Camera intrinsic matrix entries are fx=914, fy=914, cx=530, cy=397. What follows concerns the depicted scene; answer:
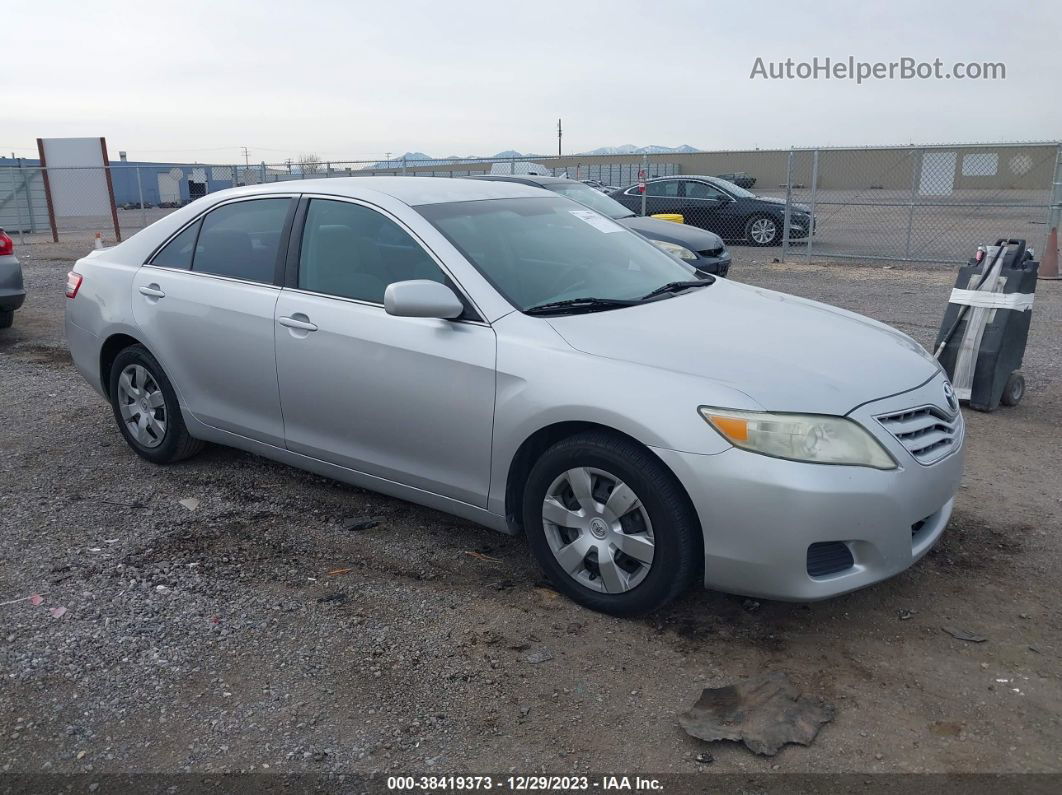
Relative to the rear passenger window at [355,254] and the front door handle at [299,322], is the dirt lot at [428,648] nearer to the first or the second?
the front door handle at [299,322]

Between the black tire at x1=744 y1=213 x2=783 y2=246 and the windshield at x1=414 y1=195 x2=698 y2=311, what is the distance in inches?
546

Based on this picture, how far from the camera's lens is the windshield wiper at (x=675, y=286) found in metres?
4.17

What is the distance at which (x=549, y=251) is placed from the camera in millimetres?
4266

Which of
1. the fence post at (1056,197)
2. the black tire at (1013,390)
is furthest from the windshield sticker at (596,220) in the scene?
the fence post at (1056,197)

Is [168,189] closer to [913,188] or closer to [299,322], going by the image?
[913,188]

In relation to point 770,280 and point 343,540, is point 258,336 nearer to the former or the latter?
point 343,540

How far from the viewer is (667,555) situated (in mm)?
3229

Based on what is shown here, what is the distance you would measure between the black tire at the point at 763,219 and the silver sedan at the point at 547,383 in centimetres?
1385

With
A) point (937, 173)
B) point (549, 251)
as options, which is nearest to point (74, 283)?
point (549, 251)

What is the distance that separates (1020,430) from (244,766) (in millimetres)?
5180

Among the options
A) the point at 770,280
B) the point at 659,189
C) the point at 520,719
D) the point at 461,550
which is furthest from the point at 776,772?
the point at 659,189

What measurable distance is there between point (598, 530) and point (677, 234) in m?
9.21

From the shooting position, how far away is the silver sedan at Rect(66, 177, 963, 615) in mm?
3131

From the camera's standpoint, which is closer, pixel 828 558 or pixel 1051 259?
pixel 828 558
